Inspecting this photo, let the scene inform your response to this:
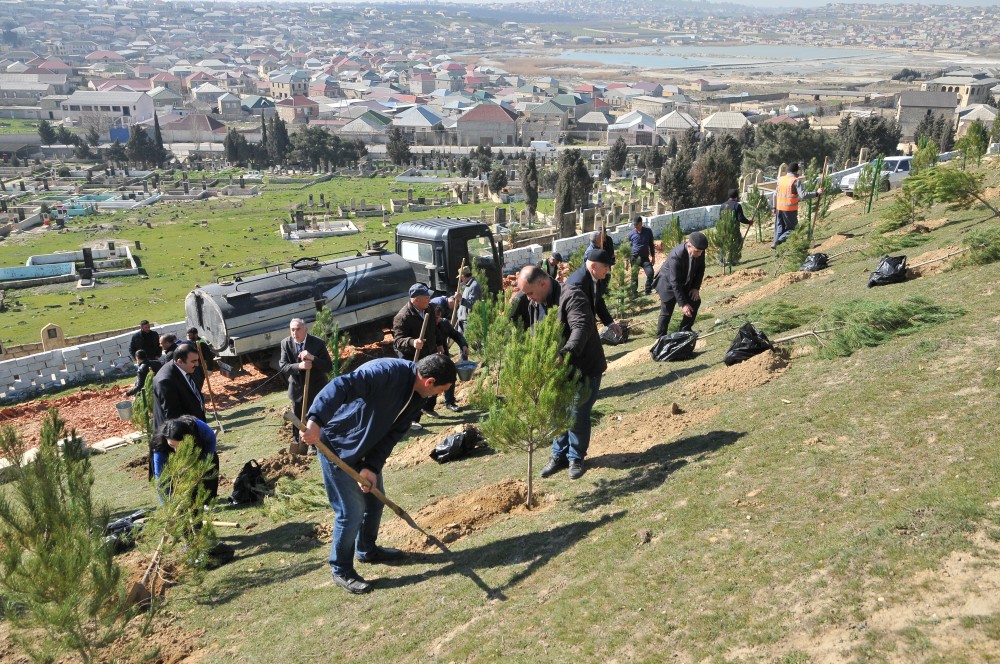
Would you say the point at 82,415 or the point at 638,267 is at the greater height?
the point at 638,267

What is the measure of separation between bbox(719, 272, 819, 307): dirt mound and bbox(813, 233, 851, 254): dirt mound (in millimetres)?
2734

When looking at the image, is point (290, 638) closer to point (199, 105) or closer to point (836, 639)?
point (836, 639)

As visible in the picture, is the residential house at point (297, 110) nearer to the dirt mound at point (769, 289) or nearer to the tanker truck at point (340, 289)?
the tanker truck at point (340, 289)

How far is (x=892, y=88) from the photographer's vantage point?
537 ft

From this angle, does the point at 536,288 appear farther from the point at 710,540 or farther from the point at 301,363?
the point at 301,363

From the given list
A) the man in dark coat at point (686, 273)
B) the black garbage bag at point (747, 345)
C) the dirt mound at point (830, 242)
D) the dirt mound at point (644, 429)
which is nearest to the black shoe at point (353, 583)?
the dirt mound at point (644, 429)

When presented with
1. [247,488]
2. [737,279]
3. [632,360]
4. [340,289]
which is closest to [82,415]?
[340,289]

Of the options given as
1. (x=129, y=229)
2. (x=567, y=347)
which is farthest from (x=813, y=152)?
(x=567, y=347)

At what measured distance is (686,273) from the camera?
361 inches

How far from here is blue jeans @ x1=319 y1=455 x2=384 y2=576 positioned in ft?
17.1

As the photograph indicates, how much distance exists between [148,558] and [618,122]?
122249 millimetres

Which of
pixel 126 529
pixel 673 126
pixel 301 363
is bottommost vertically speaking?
pixel 673 126

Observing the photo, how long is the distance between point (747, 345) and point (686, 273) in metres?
1.32

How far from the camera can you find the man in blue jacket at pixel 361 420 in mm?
5070
